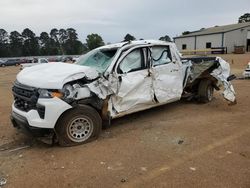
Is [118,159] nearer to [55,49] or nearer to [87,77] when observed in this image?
[87,77]

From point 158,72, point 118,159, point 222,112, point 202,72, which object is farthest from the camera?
point 202,72

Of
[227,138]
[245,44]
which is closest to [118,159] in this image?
[227,138]

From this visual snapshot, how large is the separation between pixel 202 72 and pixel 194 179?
4729 mm

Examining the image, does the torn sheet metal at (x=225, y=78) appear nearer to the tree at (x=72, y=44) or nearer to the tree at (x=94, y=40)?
the tree at (x=94, y=40)

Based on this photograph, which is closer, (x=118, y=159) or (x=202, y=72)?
(x=118, y=159)

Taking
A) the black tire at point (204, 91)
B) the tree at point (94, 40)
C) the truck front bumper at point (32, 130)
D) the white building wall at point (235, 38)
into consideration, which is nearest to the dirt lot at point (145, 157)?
the truck front bumper at point (32, 130)

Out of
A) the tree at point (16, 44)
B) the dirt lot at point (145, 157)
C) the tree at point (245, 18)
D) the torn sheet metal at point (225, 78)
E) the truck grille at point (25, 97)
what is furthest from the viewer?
the tree at point (245, 18)

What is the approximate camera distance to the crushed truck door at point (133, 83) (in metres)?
5.98

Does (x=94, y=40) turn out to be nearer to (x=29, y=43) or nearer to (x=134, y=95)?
(x=29, y=43)

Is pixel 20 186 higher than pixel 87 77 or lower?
lower

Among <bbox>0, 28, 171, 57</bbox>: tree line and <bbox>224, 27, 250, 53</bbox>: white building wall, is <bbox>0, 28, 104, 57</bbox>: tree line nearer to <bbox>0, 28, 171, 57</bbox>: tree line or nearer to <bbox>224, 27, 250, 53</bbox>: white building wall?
<bbox>0, 28, 171, 57</bbox>: tree line

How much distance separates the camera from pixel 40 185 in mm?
3885

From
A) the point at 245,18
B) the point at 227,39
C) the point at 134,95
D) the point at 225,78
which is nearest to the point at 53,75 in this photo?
the point at 134,95

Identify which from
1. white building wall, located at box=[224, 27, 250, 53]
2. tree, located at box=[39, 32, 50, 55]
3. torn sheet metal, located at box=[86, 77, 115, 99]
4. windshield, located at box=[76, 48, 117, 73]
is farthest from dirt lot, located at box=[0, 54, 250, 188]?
tree, located at box=[39, 32, 50, 55]
